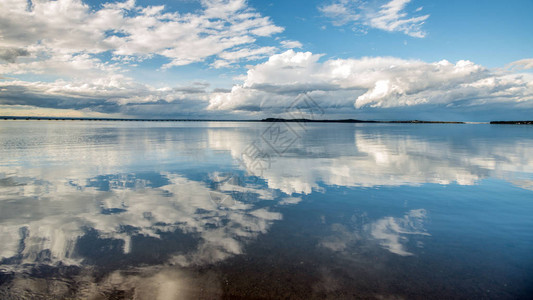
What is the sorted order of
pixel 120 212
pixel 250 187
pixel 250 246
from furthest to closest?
pixel 250 187, pixel 120 212, pixel 250 246

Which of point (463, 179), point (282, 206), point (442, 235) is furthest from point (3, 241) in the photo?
point (463, 179)

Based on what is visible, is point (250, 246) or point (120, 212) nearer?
point (250, 246)

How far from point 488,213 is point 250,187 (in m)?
12.8

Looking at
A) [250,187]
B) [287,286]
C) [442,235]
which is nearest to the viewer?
[287,286]

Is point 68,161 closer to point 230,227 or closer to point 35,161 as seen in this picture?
point 35,161

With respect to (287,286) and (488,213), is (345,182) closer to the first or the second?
(488,213)

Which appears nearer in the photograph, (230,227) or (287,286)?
(287,286)

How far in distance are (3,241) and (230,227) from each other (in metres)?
8.07

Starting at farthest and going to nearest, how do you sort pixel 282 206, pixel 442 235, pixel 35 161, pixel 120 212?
pixel 35 161 < pixel 282 206 < pixel 120 212 < pixel 442 235

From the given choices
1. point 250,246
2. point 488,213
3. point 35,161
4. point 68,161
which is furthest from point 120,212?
point 35,161

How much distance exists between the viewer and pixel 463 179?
21656mm

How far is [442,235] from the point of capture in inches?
445

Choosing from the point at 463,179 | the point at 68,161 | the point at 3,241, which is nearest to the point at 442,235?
the point at 463,179

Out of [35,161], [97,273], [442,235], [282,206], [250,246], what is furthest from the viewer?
[35,161]
